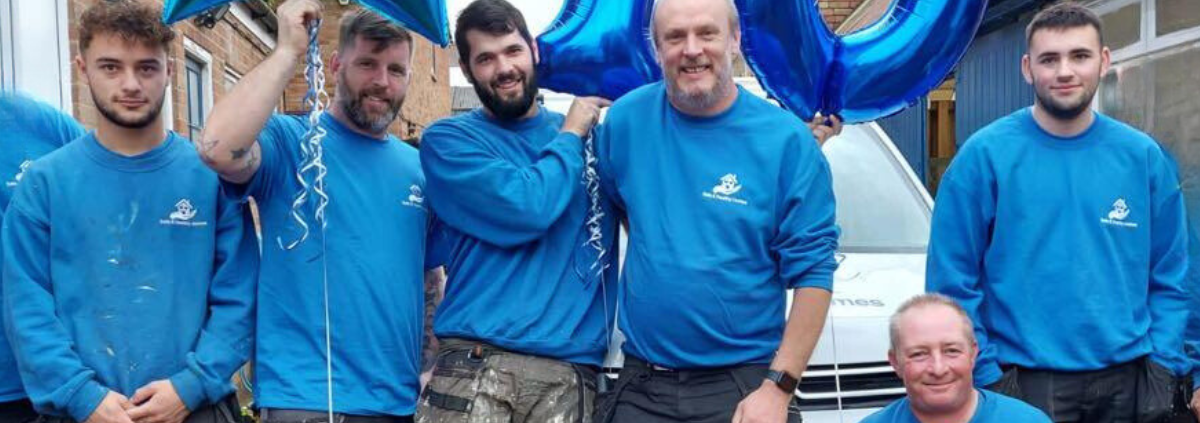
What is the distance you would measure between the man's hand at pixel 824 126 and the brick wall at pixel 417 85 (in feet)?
21.3

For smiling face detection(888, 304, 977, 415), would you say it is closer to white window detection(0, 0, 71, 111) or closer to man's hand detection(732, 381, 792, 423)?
man's hand detection(732, 381, 792, 423)

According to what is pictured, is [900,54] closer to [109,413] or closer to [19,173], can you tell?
[109,413]

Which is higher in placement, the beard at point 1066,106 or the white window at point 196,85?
the white window at point 196,85

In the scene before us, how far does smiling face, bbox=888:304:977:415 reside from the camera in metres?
3.37

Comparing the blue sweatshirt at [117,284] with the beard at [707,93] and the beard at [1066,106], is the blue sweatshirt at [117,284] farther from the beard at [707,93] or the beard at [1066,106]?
the beard at [1066,106]

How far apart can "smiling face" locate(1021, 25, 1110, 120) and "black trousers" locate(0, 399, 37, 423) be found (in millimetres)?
3239

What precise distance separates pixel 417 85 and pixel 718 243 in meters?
17.7

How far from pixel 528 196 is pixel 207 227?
943mm

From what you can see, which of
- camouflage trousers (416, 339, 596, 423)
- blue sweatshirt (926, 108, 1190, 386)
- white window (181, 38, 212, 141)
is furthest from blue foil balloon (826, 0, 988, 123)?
white window (181, 38, 212, 141)

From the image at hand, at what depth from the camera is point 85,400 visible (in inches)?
128

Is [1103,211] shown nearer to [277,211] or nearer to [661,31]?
[661,31]

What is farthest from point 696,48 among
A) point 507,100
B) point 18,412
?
point 18,412

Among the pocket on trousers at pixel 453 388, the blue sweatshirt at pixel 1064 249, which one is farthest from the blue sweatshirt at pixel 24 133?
the blue sweatshirt at pixel 1064 249

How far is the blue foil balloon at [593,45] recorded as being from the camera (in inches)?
150
